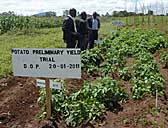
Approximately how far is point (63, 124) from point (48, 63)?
3.22 ft

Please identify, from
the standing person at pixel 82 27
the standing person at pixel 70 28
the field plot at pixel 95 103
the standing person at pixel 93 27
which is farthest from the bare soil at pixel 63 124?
the standing person at pixel 93 27

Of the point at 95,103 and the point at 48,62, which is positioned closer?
the point at 48,62

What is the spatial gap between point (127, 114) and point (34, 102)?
1841mm

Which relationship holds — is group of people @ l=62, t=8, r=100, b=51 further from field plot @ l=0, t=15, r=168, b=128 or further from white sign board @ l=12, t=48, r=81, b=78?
white sign board @ l=12, t=48, r=81, b=78

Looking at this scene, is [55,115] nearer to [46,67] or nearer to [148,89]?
[46,67]

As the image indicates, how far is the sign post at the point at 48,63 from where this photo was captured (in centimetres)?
536

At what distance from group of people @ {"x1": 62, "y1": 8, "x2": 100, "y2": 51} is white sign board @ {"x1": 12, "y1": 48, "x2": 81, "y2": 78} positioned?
4.76m

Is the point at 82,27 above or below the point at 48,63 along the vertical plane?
above

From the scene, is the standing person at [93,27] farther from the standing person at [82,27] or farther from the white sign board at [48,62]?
the white sign board at [48,62]

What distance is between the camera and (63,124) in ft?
18.7

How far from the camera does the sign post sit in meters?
5.36

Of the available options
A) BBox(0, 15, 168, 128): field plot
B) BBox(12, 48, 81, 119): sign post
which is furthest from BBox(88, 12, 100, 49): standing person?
BBox(12, 48, 81, 119): sign post

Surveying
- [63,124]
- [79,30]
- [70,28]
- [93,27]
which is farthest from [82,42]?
[63,124]

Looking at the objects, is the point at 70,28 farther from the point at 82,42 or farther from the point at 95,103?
the point at 95,103
